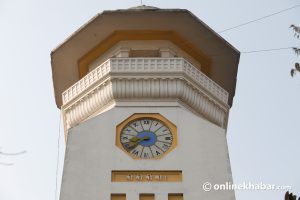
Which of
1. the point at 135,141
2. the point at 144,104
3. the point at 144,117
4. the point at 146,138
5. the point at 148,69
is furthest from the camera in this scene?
the point at 148,69

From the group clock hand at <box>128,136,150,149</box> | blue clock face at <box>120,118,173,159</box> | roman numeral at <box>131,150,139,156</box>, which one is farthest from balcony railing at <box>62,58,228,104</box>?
roman numeral at <box>131,150,139,156</box>

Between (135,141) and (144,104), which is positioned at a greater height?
(144,104)

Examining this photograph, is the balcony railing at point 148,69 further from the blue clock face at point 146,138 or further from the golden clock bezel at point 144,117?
the blue clock face at point 146,138

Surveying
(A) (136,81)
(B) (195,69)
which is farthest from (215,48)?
(A) (136,81)

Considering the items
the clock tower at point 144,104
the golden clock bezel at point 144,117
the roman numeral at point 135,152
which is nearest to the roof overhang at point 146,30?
the clock tower at point 144,104

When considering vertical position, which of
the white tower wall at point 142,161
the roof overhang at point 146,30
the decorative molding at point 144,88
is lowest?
the white tower wall at point 142,161

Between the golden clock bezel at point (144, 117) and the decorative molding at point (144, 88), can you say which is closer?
the golden clock bezel at point (144, 117)

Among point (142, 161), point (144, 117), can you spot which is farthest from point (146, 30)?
point (142, 161)

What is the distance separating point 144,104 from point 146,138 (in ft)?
3.40

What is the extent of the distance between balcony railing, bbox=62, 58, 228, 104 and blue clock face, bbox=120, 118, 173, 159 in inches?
54.0

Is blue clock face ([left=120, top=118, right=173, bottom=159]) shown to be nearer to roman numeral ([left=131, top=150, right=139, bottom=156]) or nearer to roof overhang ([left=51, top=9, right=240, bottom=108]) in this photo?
roman numeral ([left=131, top=150, right=139, bottom=156])

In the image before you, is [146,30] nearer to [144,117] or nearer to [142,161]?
[144,117]

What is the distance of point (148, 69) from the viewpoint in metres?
17.2

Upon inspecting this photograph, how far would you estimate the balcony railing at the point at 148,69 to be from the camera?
17188mm
